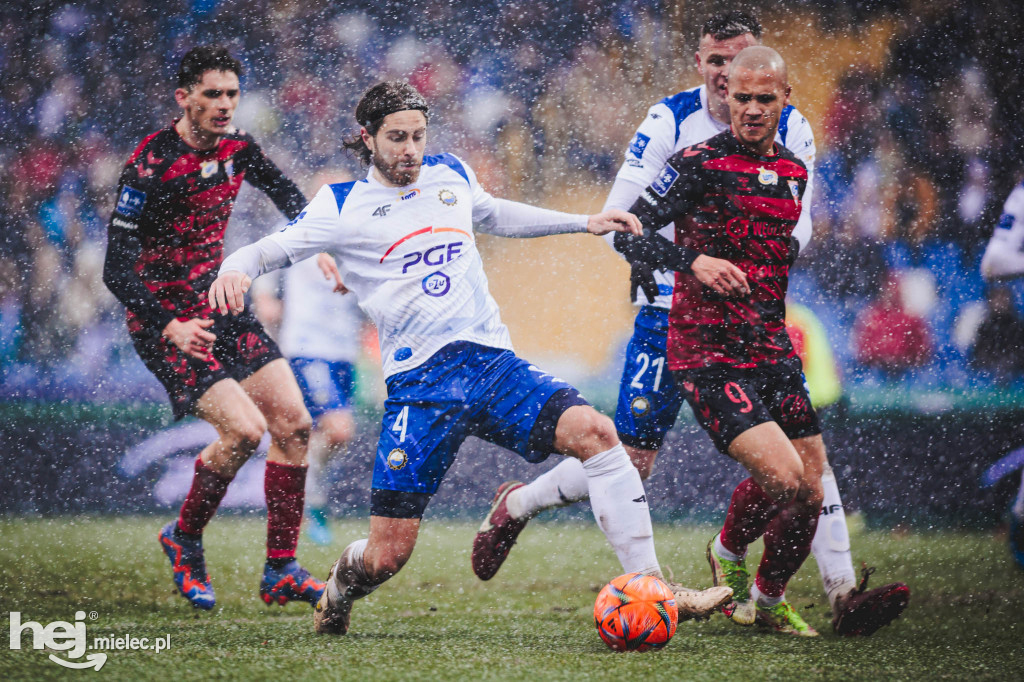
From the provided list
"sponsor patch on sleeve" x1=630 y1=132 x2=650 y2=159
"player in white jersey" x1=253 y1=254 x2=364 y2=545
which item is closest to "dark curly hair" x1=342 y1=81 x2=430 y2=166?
"sponsor patch on sleeve" x1=630 y1=132 x2=650 y2=159

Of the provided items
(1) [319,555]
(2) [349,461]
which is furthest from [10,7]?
(1) [319,555]

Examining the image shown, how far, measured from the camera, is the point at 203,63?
4.36 metres

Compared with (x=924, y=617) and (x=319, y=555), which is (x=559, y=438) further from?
(x=319, y=555)

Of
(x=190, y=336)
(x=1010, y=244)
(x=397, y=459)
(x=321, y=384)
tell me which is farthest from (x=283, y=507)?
(x=1010, y=244)

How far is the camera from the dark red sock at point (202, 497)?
4340mm

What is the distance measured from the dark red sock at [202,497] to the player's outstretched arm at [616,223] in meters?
1.87

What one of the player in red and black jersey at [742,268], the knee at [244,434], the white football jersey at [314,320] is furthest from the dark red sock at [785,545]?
the white football jersey at [314,320]

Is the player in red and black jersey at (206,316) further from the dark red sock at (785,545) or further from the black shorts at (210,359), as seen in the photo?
the dark red sock at (785,545)

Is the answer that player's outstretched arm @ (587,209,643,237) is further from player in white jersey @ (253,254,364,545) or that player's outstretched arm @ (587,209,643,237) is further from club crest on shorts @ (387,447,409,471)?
player in white jersey @ (253,254,364,545)

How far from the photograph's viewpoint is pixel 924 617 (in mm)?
4191

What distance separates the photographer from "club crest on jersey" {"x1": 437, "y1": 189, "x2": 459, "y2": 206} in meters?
3.64

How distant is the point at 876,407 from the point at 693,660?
4.56m

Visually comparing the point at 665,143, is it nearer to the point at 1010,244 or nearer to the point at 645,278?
the point at 645,278

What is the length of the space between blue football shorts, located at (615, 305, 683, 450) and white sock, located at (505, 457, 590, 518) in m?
0.34
